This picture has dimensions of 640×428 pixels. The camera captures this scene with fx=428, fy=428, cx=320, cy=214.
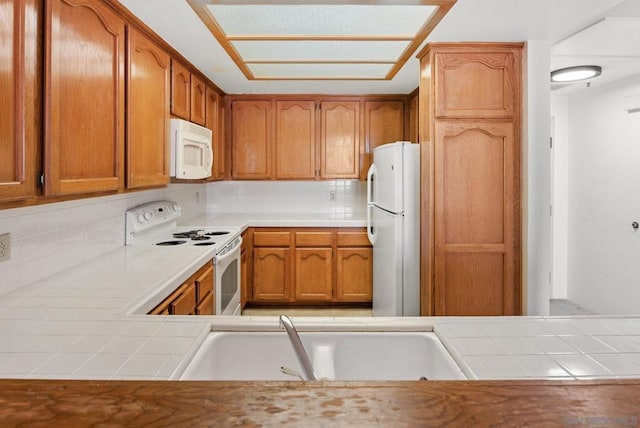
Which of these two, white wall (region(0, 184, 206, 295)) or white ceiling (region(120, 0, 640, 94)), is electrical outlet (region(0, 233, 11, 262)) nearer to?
white wall (region(0, 184, 206, 295))

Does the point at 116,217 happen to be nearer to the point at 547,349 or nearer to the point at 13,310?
the point at 13,310

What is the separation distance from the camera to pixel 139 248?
2.63 metres

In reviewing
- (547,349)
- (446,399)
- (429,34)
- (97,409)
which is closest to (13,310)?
(97,409)

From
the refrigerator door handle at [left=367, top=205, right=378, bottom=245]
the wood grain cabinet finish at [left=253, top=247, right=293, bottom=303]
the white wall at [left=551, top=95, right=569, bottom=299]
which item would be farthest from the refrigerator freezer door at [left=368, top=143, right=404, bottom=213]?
the white wall at [left=551, top=95, right=569, bottom=299]

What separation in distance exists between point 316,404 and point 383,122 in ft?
13.2

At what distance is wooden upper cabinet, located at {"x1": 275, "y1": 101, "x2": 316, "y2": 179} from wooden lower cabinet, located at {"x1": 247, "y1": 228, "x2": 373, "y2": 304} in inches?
26.6

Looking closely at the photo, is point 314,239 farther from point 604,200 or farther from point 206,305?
point 604,200

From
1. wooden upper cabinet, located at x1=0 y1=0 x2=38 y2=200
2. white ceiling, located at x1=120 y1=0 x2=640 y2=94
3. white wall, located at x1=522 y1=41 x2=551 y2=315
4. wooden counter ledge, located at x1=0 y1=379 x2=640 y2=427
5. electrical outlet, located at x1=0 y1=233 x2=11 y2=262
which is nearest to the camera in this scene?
wooden counter ledge, located at x1=0 y1=379 x2=640 y2=427

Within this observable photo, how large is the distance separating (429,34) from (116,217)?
2.17 metres

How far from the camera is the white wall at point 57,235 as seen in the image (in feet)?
5.60

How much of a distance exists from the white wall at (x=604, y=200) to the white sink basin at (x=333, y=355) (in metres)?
3.18

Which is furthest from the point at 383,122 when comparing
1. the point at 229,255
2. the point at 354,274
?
the point at 229,255

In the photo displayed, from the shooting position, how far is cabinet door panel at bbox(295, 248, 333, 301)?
4.14m

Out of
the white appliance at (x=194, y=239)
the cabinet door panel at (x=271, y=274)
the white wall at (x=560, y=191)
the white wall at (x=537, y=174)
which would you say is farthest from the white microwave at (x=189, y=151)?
the white wall at (x=560, y=191)
